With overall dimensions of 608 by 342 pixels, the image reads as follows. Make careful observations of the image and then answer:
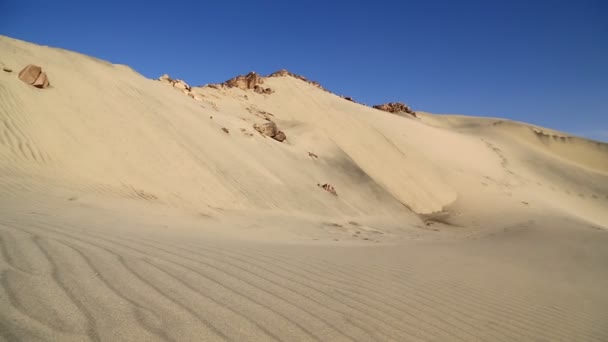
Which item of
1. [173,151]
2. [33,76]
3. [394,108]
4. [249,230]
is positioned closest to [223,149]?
[173,151]

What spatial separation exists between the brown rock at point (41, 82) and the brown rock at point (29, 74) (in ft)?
0.19

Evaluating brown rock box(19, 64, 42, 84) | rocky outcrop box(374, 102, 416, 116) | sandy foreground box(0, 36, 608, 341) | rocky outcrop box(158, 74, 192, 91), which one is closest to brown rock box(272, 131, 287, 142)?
sandy foreground box(0, 36, 608, 341)

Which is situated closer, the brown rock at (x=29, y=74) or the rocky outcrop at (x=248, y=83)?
the brown rock at (x=29, y=74)

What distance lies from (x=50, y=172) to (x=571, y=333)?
7.91m

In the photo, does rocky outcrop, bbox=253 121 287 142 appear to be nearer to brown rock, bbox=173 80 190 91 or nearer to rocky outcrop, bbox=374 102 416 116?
brown rock, bbox=173 80 190 91

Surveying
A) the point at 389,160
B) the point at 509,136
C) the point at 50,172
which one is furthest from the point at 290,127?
the point at 509,136

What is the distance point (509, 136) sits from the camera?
33000mm

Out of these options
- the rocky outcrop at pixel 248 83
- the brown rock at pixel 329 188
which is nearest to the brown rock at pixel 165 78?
the rocky outcrop at pixel 248 83

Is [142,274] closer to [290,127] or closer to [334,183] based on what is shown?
[334,183]

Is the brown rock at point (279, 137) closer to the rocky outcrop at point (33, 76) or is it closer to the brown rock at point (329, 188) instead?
the brown rock at point (329, 188)

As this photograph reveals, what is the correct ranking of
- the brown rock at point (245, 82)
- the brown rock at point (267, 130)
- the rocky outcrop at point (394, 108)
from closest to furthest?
the brown rock at point (267, 130) < the brown rock at point (245, 82) < the rocky outcrop at point (394, 108)

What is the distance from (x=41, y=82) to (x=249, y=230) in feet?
21.8

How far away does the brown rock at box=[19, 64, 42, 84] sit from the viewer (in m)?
9.59

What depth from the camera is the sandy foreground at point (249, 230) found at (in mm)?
2412
